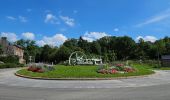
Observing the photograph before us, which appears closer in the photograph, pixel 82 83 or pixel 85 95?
pixel 85 95

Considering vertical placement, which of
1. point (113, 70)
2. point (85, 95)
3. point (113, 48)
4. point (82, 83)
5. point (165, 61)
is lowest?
point (85, 95)

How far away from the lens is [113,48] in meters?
141

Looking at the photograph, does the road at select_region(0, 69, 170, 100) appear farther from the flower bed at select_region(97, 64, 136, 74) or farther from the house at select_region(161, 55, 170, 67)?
the house at select_region(161, 55, 170, 67)

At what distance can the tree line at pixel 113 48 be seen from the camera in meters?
116

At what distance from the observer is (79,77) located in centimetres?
2486

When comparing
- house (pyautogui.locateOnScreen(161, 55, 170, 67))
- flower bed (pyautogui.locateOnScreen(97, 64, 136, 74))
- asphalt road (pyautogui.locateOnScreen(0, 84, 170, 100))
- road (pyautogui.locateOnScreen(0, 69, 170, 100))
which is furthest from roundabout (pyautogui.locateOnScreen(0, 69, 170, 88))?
house (pyautogui.locateOnScreen(161, 55, 170, 67))

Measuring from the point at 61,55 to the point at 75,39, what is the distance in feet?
149

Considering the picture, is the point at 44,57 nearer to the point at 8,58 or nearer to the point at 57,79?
the point at 8,58

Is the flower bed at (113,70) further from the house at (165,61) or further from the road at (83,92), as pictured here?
the house at (165,61)

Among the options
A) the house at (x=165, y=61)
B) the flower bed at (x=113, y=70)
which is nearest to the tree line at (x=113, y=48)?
the house at (x=165, y=61)

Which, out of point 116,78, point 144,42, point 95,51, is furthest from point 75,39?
point 116,78

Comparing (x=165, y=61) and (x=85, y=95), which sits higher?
(x=165, y=61)

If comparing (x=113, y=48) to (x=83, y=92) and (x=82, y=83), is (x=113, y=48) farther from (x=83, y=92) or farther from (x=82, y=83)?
(x=83, y=92)

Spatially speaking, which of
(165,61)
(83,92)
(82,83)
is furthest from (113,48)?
(83,92)
